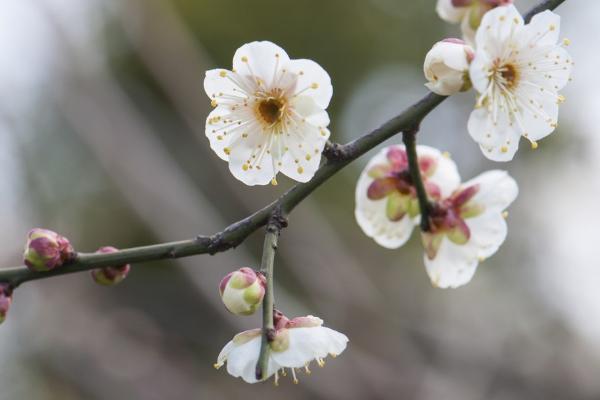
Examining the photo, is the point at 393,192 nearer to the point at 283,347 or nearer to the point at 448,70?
the point at 448,70

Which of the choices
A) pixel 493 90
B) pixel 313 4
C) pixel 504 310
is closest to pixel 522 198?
pixel 504 310

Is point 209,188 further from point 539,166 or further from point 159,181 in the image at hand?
point 539,166

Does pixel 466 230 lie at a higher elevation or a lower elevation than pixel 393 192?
lower

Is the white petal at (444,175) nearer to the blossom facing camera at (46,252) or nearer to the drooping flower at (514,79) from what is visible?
the drooping flower at (514,79)

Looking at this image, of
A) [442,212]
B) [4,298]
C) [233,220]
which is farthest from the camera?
[233,220]

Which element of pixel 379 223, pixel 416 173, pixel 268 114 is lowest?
pixel 379 223

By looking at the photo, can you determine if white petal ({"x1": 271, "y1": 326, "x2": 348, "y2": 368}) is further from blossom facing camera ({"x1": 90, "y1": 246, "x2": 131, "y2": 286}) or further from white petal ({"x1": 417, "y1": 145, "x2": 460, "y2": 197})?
white petal ({"x1": 417, "y1": 145, "x2": 460, "y2": 197})

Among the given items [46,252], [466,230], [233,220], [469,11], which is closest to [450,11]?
[469,11]

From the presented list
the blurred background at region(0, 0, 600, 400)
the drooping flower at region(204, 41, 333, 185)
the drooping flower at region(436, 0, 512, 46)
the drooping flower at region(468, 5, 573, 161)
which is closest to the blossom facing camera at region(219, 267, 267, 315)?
the drooping flower at region(204, 41, 333, 185)
